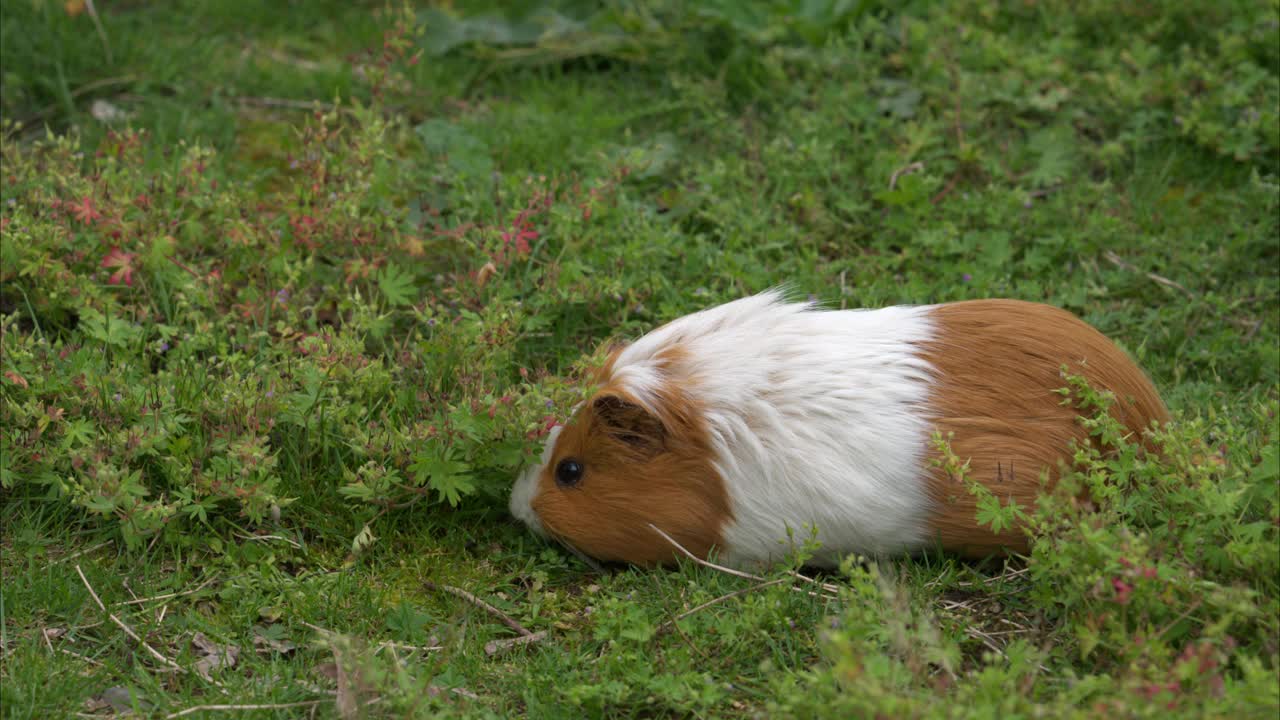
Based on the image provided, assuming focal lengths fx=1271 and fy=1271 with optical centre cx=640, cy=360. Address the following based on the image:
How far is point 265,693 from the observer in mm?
2846

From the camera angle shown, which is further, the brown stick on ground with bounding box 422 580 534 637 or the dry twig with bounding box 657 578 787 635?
the brown stick on ground with bounding box 422 580 534 637

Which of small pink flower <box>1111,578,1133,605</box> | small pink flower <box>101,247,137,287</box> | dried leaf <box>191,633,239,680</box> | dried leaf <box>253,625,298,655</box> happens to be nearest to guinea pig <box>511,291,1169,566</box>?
small pink flower <box>1111,578,1133,605</box>

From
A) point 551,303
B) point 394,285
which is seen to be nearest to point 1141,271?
point 551,303

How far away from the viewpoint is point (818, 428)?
317 cm

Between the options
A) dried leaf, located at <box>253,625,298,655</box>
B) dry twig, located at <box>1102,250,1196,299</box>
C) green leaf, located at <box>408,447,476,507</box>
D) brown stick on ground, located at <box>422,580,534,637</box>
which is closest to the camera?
dried leaf, located at <box>253,625,298,655</box>

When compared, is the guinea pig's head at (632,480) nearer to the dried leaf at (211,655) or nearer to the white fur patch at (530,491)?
the white fur patch at (530,491)

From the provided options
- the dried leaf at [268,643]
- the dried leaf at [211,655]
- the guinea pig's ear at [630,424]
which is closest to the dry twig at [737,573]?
the guinea pig's ear at [630,424]

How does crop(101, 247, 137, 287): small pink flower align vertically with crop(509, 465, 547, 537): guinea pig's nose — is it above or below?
above

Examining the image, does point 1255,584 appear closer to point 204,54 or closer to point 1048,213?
point 1048,213

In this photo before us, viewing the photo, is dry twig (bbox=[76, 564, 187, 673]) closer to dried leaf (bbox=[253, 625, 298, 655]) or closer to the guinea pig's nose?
dried leaf (bbox=[253, 625, 298, 655])

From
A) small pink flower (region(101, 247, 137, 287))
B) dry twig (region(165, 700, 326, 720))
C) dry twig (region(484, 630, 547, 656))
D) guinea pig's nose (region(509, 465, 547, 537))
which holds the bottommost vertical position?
dry twig (region(484, 630, 547, 656))

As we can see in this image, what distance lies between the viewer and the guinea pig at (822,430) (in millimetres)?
3127

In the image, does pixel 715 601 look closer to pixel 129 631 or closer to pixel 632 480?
pixel 632 480

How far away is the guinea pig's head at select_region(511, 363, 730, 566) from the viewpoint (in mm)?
3262
